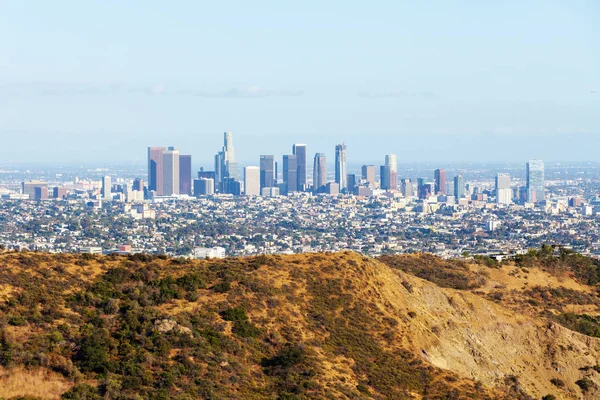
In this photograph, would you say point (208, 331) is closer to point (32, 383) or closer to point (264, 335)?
point (264, 335)

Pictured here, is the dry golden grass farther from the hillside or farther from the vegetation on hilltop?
the vegetation on hilltop

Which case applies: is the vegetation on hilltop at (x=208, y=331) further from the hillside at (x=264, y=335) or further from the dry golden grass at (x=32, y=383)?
the dry golden grass at (x=32, y=383)

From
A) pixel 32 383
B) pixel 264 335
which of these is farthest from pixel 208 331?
pixel 32 383

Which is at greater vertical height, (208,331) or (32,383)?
(208,331)

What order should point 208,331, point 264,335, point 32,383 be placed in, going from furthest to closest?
1. point 264,335
2. point 208,331
3. point 32,383

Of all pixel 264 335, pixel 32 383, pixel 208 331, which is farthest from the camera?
pixel 264 335

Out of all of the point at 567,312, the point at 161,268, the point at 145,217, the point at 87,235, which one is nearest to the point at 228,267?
the point at 161,268

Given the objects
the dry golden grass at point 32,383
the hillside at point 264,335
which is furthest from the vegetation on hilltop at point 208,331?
the dry golden grass at point 32,383

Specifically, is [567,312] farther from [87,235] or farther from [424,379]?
[87,235]
